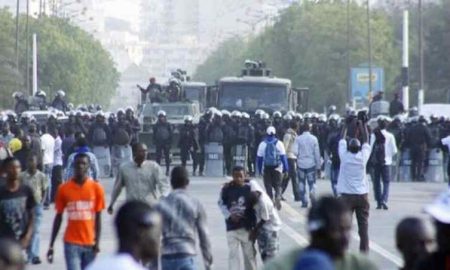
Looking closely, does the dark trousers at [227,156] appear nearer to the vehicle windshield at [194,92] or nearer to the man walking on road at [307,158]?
the man walking on road at [307,158]

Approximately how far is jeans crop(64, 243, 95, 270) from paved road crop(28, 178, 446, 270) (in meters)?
0.27

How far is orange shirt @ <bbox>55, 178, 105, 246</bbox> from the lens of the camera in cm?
1719

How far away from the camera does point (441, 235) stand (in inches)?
357

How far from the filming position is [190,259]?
16.0 meters

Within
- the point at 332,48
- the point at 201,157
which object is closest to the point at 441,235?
the point at 201,157

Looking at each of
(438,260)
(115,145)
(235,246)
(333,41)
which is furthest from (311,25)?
(438,260)

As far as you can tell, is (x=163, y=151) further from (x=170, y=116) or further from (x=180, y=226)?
(x=180, y=226)

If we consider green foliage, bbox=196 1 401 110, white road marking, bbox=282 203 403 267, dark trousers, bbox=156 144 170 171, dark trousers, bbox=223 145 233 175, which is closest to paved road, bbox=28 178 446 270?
white road marking, bbox=282 203 403 267

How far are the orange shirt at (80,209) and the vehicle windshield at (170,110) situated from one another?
38091 mm

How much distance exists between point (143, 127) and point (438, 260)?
43.8m

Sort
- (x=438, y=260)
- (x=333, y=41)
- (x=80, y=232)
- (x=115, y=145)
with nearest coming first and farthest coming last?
(x=438, y=260)
(x=80, y=232)
(x=115, y=145)
(x=333, y=41)

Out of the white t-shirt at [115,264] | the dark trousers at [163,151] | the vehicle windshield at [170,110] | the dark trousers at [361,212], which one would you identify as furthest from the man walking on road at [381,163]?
the white t-shirt at [115,264]

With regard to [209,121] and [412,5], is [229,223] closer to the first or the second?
[209,121]

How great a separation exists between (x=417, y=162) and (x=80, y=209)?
30487 mm
